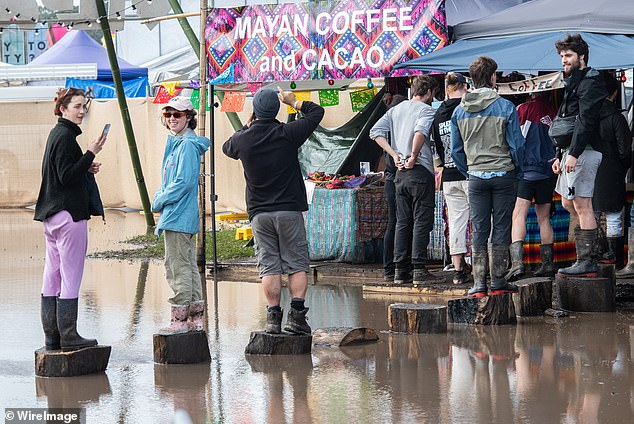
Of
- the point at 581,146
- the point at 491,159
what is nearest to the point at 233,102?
the point at 491,159

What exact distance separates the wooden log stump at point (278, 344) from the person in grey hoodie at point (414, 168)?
2.99m

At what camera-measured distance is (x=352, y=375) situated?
746 cm

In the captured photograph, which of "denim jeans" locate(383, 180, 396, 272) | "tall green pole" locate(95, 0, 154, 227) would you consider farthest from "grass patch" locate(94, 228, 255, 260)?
"denim jeans" locate(383, 180, 396, 272)

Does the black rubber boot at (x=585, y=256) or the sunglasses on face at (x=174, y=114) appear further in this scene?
the black rubber boot at (x=585, y=256)

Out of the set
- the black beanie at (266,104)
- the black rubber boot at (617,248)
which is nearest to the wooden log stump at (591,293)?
the black rubber boot at (617,248)

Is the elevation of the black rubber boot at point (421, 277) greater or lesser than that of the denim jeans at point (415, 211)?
lesser

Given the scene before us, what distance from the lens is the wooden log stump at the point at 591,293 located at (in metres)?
9.73

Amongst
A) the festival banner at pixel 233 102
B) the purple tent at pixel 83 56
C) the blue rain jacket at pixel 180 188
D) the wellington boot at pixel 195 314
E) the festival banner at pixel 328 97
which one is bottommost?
the wellington boot at pixel 195 314

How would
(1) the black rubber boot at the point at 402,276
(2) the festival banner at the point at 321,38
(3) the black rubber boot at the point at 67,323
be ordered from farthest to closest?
(2) the festival banner at the point at 321,38 → (1) the black rubber boot at the point at 402,276 → (3) the black rubber boot at the point at 67,323

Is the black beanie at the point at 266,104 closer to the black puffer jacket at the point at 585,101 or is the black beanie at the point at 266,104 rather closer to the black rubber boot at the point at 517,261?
the black puffer jacket at the point at 585,101

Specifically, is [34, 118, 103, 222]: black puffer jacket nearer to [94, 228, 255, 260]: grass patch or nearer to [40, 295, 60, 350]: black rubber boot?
[40, 295, 60, 350]: black rubber boot

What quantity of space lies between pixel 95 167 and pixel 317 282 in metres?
4.96

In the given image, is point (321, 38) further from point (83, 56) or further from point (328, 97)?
point (83, 56)

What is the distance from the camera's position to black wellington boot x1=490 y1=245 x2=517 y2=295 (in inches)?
372
